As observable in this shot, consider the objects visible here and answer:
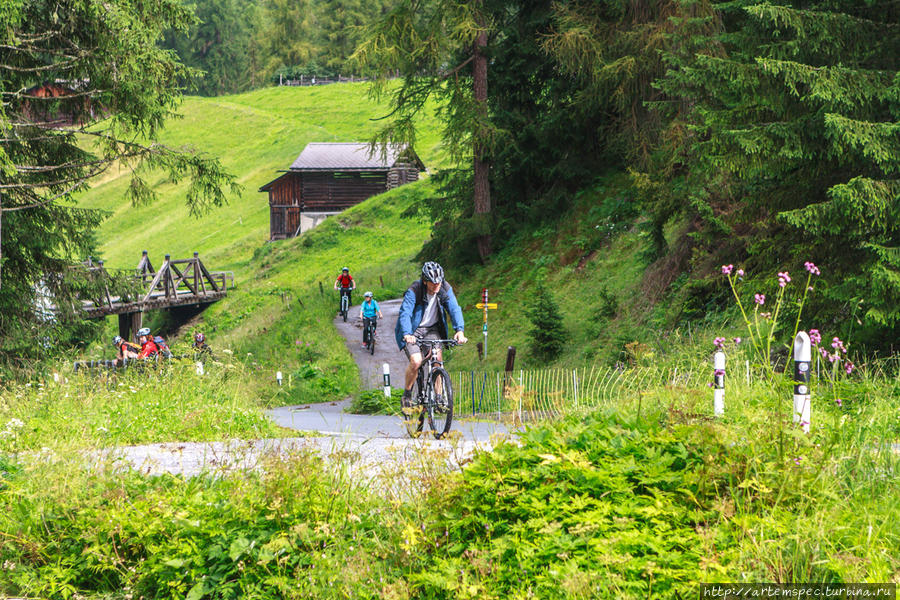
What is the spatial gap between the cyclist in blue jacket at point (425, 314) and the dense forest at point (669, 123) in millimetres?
3470

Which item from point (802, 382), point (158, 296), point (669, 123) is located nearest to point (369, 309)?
point (669, 123)

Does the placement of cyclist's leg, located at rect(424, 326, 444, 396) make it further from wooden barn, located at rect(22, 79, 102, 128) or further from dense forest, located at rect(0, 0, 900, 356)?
wooden barn, located at rect(22, 79, 102, 128)

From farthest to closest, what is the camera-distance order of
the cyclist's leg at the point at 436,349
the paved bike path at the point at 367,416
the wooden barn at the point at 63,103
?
the wooden barn at the point at 63,103
the paved bike path at the point at 367,416
the cyclist's leg at the point at 436,349

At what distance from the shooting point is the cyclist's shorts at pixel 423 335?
9891 millimetres

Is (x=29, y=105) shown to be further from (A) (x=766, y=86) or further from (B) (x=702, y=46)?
(A) (x=766, y=86)

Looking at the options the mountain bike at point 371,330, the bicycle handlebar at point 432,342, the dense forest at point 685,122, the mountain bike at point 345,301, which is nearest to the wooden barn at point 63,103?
the dense forest at point 685,122

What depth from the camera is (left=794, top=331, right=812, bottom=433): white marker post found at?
213 inches

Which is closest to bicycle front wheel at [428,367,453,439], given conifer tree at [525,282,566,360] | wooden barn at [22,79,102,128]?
conifer tree at [525,282,566,360]

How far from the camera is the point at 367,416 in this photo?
15742 millimetres

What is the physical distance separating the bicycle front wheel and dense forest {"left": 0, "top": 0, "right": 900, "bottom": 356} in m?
3.92

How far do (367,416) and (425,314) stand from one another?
6.11 m

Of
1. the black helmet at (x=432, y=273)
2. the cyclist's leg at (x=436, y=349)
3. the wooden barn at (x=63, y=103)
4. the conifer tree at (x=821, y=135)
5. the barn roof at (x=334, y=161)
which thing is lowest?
the cyclist's leg at (x=436, y=349)

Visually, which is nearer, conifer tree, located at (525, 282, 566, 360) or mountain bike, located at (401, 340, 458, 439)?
mountain bike, located at (401, 340, 458, 439)

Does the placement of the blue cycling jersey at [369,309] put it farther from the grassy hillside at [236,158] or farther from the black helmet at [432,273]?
the grassy hillside at [236,158]
